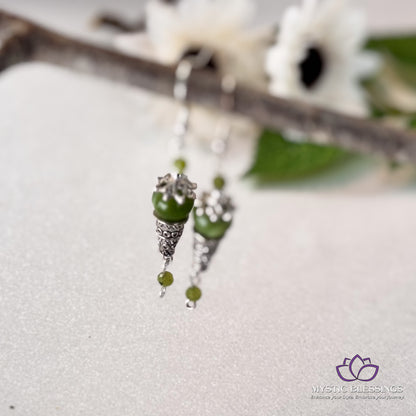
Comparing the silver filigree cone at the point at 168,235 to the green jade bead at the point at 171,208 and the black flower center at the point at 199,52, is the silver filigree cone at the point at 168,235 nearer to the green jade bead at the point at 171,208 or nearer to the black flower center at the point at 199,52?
the green jade bead at the point at 171,208

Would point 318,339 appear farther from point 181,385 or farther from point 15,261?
point 15,261

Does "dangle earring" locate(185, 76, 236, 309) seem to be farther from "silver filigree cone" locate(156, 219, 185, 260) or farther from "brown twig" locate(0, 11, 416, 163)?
"brown twig" locate(0, 11, 416, 163)

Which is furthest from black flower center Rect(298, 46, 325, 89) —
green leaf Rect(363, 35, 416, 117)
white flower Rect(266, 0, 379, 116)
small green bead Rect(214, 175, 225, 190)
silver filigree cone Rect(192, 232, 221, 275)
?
silver filigree cone Rect(192, 232, 221, 275)

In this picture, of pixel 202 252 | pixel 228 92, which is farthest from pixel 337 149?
pixel 202 252

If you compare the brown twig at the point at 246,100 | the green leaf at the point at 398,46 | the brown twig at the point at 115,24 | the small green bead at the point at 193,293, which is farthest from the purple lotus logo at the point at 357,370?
the brown twig at the point at 115,24

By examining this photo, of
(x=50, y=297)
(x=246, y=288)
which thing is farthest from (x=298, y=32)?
(x=50, y=297)

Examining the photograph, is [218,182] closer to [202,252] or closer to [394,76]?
[202,252]
